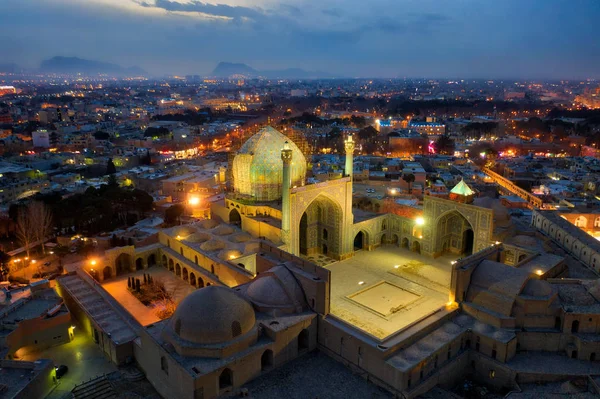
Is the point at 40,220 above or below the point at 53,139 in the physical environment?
below

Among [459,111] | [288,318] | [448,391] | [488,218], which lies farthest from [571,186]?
[459,111]

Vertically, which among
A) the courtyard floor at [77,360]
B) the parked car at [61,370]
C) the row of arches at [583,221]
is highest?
the row of arches at [583,221]

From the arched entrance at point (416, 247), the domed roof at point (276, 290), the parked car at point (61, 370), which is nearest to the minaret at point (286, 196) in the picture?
the domed roof at point (276, 290)

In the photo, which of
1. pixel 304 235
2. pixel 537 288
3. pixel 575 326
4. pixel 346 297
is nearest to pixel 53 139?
pixel 304 235

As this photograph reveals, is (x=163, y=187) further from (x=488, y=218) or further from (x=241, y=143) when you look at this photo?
(x=488, y=218)

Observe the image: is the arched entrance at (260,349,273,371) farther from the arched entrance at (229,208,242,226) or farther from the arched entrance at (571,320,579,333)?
the arched entrance at (229,208,242,226)

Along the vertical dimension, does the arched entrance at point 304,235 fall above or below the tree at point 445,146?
below

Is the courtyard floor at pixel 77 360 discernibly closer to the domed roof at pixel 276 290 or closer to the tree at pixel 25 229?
the domed roof at pixel 276 290

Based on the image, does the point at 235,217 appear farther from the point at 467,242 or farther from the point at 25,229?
the point at 467,242
